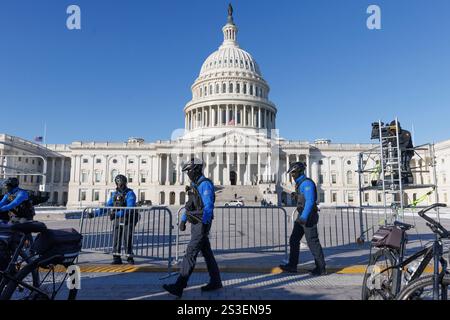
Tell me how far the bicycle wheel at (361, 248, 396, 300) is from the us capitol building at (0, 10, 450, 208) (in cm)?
5572

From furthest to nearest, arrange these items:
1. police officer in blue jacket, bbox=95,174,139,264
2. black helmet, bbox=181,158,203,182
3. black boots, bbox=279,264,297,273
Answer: police officer in blue jacket, bbox=95,174,139,264, black boots, bbox=279,264,297,273, black helmet, bbox=181,158,203,182

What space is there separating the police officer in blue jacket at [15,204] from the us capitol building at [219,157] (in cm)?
5446

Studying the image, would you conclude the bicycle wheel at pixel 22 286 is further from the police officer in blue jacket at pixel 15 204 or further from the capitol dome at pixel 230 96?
the capitol dome at pixel 230 96

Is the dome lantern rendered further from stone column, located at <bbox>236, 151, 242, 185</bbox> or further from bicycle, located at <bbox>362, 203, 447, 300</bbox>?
bicycle, located at <bbox>362, 203, 447, 300</bbox>

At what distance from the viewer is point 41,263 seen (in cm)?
344

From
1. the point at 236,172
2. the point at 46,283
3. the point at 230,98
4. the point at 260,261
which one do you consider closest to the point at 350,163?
the point at 236,172

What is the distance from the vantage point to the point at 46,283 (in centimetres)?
377

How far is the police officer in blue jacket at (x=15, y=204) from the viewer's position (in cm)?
583

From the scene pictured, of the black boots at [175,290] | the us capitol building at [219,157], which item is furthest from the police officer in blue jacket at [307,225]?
the us capitol building at [219,157]

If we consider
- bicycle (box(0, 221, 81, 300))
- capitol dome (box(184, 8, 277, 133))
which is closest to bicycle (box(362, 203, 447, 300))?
bicycle (box(0, 221, 81, 300))

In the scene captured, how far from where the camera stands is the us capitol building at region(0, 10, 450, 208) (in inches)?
2675

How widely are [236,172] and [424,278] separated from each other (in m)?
67.4

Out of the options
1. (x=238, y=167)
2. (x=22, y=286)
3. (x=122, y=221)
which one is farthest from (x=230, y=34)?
(x=22, y=286)
